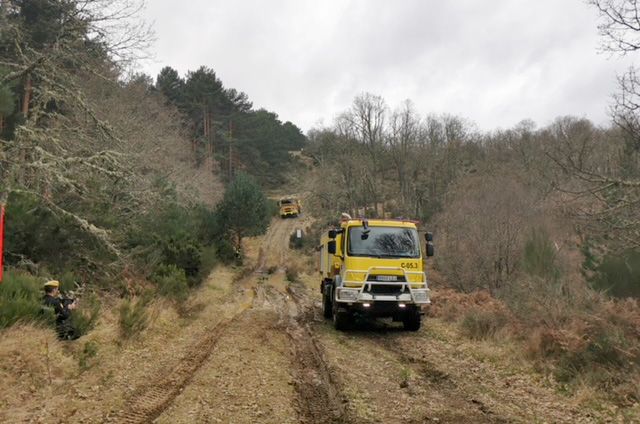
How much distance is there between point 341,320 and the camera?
13.1m

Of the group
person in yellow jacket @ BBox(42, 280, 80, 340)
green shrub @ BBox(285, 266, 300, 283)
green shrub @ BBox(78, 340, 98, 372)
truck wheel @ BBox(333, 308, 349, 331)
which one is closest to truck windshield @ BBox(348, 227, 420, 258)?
truck wheel @ BBox(333, 308, 349, 331)

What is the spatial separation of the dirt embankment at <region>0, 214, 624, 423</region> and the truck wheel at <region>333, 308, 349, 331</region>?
0.26m

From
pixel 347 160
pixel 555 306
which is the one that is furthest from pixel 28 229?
pixel 347 160

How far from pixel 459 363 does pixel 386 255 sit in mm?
3832

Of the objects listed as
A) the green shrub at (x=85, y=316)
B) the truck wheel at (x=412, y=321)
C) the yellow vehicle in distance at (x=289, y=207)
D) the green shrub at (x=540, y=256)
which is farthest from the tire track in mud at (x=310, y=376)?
the yellow vehicle in distance at (x=289, y=207)

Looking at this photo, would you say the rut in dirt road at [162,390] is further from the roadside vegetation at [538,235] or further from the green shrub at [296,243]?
the green shrub at [296,243]

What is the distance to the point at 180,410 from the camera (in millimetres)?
6348

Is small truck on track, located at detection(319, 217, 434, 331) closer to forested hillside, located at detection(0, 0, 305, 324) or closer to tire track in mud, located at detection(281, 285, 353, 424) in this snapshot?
tire track in mud, located at detection(281, 285, 353, 424)

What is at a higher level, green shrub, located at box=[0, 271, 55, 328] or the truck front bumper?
green shrub, located at box=[0, 271, 55, 328]

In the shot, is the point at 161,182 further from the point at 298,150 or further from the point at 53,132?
the point at 298,150

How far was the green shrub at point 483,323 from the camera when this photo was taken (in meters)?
11.6

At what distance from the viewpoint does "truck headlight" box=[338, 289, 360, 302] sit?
489 inches

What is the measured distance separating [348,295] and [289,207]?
52303mm

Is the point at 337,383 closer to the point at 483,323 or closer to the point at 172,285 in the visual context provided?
the point at 483,323
